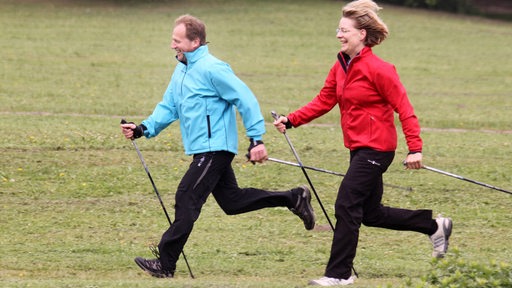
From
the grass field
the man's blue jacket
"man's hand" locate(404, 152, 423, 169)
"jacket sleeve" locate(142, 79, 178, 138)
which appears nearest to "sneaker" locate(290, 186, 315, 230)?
the grass field

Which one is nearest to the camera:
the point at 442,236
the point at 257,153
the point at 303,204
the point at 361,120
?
the point at 361,120

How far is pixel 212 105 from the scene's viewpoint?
788 centimetres

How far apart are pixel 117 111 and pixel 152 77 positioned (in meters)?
5.66

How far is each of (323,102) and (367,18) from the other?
764 mm

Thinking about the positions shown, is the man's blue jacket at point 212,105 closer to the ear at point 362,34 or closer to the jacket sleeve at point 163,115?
the jacket sleeve at point 163,115

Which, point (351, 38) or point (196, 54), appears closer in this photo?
point (351, 38)

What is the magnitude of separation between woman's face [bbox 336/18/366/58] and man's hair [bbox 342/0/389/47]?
4cm

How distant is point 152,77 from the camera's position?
2466cm

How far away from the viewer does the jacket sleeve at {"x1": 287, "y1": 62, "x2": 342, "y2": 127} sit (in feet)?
26.0

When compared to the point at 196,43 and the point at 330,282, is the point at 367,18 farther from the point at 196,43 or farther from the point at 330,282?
the point at 330,282

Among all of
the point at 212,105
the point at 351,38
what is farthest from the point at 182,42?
the point at 351,38

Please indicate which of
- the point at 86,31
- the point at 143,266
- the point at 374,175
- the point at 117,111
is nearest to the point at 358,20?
the point at 374,175

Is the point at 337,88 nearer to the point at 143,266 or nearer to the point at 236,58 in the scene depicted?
the point at 143,266

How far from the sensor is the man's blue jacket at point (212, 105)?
7.83 meters
